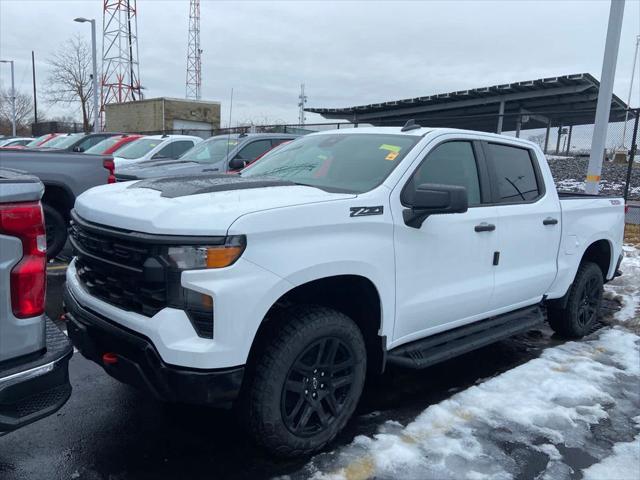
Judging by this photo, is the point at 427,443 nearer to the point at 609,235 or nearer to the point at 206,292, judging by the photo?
the point at 206,292

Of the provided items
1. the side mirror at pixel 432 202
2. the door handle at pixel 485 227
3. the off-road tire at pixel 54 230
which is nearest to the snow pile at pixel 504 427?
the door handle at pixel 485 227

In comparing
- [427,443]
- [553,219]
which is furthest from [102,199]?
[553,219]

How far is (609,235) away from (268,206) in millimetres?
4222

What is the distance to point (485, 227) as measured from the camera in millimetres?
4047

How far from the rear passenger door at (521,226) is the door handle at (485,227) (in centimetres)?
11

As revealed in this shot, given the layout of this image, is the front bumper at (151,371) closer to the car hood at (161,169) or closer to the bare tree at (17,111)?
the car hood at (161,169)

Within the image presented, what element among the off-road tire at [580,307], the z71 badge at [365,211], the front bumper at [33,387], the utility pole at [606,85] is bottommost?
the off-road tire at [580,307]

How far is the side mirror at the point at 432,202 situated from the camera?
330 centimetres

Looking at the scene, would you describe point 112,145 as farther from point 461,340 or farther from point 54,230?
point 461,340

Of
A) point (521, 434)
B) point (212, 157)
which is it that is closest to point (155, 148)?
point (212, 157)

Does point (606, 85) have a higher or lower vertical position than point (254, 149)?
higher

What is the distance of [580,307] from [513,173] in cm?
183

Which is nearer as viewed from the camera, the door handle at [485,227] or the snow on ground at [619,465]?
the snow on ground at [619,465]

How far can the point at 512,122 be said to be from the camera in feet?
91.9
